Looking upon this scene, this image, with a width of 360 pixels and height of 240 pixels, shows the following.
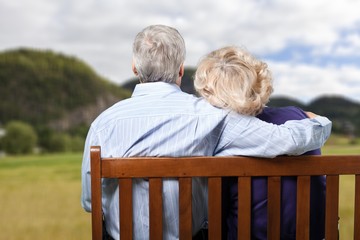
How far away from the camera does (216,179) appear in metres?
1.39

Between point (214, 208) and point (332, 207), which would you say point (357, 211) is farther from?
point (214, 208)

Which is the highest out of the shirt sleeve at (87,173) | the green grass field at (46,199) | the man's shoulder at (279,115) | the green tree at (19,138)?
the man's shoulder at (279,115)

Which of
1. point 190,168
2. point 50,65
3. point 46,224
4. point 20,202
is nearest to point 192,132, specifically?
point 190,168

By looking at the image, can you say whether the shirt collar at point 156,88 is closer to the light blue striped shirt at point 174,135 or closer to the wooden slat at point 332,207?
A: the light blue striped shirt at point 174,135

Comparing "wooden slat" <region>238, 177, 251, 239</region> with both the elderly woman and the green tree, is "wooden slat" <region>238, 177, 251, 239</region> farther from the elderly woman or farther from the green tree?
the green tree

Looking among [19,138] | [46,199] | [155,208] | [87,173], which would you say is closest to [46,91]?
[19,138]

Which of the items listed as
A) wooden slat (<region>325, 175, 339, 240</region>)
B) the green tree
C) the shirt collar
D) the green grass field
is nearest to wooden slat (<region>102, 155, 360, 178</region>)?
wooden slat (<region>325, 175, 339, 240</region>)

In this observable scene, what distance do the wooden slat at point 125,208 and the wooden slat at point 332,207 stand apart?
58cm

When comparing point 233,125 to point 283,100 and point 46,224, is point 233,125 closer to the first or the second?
point 46,224

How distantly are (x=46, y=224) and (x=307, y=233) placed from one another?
3004 millimetres

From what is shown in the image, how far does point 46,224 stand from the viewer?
160 inches

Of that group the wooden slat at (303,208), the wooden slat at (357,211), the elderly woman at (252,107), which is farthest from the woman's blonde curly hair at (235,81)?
the wooden slat at (357,211)

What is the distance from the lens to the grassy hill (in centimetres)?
571

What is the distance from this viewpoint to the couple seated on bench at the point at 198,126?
4.48 ft
